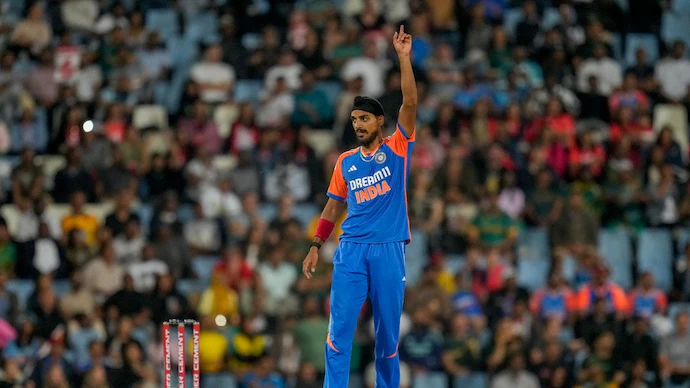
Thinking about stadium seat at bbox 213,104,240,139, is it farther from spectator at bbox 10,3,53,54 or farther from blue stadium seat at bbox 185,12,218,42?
spectator at bbox 10,3,53,54

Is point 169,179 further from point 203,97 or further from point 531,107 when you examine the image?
point 531,107

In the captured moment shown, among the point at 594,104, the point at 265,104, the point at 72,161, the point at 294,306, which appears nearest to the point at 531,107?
the point at 594,104

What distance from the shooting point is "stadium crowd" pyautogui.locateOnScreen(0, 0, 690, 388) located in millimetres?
16719

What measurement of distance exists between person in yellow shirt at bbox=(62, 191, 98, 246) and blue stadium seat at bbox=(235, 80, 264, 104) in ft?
11.4

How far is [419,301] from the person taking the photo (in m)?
17.1

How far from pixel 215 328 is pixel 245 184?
2843 mm

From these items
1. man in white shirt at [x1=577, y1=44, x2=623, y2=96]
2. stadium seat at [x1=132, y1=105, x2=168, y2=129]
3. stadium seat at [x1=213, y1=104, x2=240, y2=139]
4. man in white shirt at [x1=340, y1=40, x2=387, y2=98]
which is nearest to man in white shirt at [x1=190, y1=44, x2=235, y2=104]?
stadium seat at [x1=213, y1=104, x2=240, y2=139]

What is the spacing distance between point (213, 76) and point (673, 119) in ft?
25.3

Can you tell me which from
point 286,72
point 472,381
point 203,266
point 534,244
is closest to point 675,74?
point 534,244

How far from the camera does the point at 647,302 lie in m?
18.0

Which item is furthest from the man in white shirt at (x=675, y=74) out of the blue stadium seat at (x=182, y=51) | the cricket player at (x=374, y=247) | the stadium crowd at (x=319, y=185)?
the cricket player at (x=374, y=247)

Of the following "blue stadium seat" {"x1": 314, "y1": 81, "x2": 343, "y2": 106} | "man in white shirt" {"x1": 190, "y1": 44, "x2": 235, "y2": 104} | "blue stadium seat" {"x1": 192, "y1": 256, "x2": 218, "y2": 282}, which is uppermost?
"man in white shirt" {"x1": 190, "y1": 44, "x2": 235, "y2": 104}

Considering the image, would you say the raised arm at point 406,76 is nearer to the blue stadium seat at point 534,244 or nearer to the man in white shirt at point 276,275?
the man in white shirt at point 276,275

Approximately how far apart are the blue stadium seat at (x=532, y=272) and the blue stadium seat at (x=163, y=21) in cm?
757
